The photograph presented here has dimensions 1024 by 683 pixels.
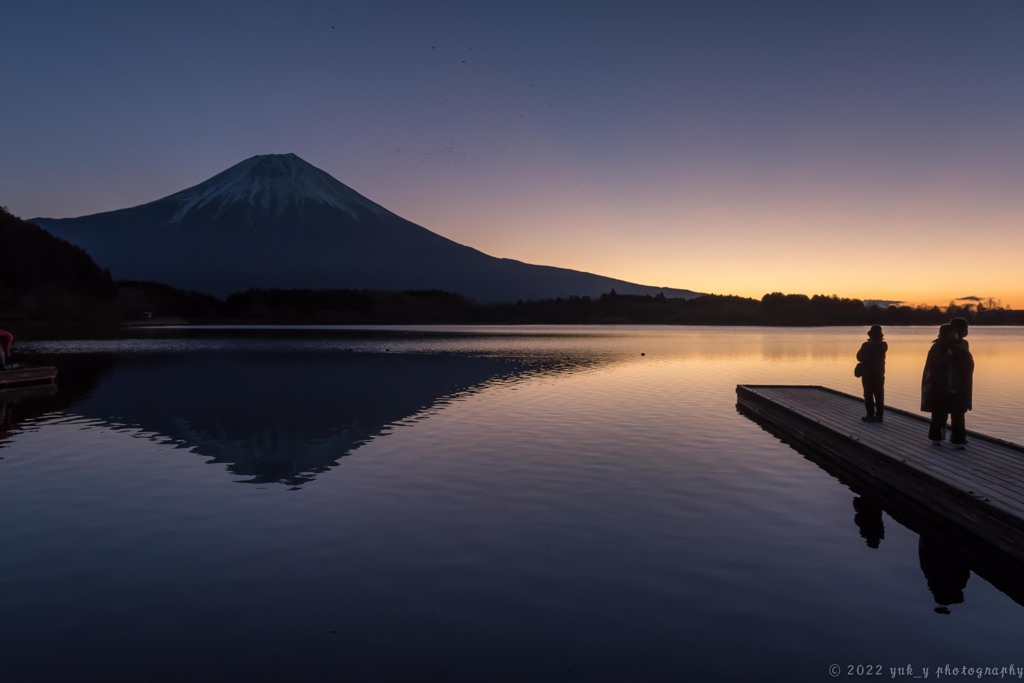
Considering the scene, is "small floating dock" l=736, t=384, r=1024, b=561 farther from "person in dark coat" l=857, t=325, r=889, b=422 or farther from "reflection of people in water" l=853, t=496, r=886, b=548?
"reflection of people in water" l=853, t=496, r=886, b=548

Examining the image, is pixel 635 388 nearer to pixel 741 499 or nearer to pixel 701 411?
pixel 701 411

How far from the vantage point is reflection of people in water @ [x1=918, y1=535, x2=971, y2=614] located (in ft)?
28.2

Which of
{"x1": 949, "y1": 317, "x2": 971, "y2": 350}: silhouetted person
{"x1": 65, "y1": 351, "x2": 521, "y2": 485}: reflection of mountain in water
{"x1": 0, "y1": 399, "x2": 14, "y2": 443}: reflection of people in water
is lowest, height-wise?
{"x1": 0, "y1": 399, "x2": 14, "y2": 443}: reflection of people in water

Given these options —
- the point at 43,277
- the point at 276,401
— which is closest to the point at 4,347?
the point at 276,401

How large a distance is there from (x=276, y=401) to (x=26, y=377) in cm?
1421

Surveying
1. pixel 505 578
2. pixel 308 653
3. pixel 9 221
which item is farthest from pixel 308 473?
pixel 9 221

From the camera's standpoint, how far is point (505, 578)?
29.2 ft

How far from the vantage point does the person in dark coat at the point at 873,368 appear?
57.1 feet

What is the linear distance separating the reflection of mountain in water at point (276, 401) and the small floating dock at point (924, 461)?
11.8m

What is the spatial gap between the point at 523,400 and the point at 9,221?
15026 centimetres

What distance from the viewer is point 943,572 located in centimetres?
955

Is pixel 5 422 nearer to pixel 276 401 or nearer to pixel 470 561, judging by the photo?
pixel 276 401

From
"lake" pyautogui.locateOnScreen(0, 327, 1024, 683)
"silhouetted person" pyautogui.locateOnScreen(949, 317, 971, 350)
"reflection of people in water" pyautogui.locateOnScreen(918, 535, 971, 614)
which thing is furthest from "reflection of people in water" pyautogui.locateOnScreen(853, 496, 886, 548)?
→ "silhouetted person" pyautogui.locateOnScreen(949, 317, 971, 350)

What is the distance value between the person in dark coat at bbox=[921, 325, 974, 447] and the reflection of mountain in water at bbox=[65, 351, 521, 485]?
1273 centimetres
